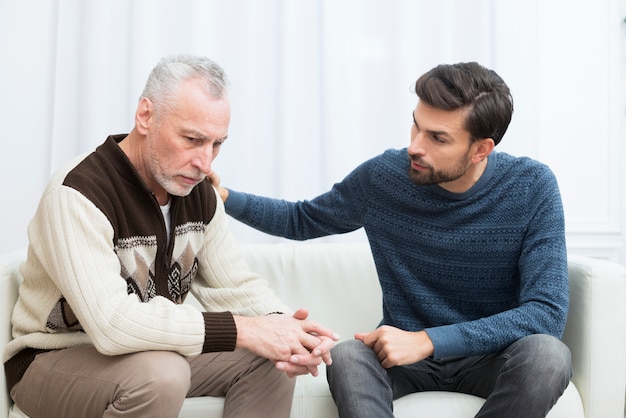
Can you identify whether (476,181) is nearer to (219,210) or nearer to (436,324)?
(436,324)

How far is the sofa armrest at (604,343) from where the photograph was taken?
1.88 metres

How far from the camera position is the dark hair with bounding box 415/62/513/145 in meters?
1.91

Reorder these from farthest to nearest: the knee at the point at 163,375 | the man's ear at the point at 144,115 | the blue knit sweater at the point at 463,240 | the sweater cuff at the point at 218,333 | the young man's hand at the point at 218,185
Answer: the young man's hand at the point at 218,185
the blue knit sweater at the point at 463,240
the man's ear at the point at 144,115
the sweater cuff at the point at 218,333
the knee at the point at 163,375

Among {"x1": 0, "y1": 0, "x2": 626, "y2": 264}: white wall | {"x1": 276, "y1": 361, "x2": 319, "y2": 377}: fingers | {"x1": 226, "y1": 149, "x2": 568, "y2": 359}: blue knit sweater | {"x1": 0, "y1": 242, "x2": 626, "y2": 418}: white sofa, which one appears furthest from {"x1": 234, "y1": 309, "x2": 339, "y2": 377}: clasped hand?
{"x1": 0, "y1": 0, "x2": 626, "y2": 264}: white wall

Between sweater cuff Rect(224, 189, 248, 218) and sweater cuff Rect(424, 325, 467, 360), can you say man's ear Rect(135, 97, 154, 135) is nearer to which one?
sweater cuff Rect(224, 189, 248, 218)

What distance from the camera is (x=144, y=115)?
5.62ft

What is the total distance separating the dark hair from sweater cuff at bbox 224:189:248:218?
0.60 m

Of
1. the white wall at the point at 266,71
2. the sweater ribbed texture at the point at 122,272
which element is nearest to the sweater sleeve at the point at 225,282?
the sweater ribbed texture at the point at 122,272

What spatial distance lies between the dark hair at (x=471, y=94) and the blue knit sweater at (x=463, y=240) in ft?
0.43

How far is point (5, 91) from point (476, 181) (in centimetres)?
196

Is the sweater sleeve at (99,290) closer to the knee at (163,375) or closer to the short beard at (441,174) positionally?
the knee at (163,375)

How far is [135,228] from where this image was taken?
170 centimetres

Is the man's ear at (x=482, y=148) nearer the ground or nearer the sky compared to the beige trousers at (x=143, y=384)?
nearer the sky

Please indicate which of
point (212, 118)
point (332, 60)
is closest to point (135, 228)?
point (212, 118)
